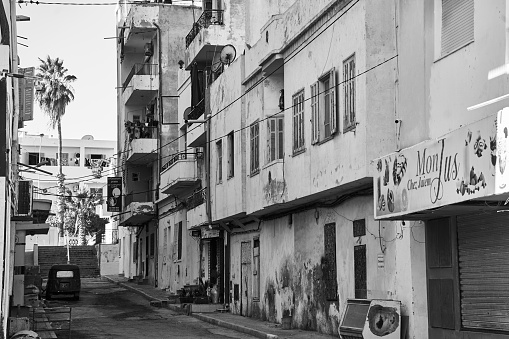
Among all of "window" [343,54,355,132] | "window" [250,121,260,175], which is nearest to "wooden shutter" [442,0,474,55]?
"window" [343,54,355,132]

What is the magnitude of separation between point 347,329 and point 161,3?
31031mm

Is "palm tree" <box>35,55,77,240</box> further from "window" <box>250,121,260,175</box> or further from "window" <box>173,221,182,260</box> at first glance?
"window" <box>250,121,260,175</box>

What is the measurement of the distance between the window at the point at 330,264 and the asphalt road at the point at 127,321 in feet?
8.71

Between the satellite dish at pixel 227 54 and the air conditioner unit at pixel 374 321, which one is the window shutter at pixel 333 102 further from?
the satellite dish at pixel 227 54

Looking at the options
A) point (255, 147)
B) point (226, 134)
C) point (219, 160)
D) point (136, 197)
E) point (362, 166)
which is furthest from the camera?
point (136, 197)

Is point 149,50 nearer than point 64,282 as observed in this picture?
No

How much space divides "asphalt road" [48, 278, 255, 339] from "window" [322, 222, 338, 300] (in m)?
2.66

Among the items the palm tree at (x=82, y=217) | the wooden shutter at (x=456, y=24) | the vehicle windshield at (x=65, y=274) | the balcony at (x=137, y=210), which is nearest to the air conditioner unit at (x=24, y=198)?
the vehicle windshield at (x=65, y=274)

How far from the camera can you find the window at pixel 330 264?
20663 mm

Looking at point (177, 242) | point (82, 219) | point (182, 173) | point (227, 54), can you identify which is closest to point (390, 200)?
point (227, 54)

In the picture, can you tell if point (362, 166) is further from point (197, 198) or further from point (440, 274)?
point (197, 198)

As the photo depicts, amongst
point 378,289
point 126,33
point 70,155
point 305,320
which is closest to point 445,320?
point 378,289

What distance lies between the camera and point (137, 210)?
4719 cm

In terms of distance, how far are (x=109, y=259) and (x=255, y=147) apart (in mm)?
40025
